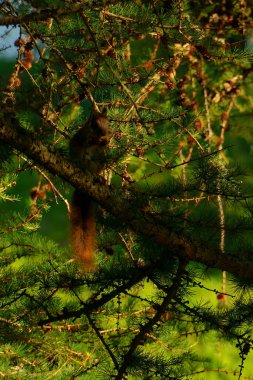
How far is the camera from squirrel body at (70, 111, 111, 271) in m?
1.36

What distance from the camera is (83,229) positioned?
1.38 meters

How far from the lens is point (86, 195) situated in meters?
1.32

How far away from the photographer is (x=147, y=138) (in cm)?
184

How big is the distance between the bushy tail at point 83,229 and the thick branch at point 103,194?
6cm

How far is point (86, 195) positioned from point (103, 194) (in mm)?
43

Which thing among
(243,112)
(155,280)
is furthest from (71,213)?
(243,112)

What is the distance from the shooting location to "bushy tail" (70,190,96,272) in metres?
1.35

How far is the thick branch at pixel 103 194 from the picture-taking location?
126 centimetres

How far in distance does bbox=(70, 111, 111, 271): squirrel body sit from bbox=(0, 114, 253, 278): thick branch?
0.04 metres

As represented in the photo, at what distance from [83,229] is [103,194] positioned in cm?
12

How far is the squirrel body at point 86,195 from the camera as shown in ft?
4.45

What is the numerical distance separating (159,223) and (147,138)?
2.00 feet

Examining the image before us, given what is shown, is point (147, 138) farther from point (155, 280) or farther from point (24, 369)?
point (24, 369)

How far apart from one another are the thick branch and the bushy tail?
6cm
